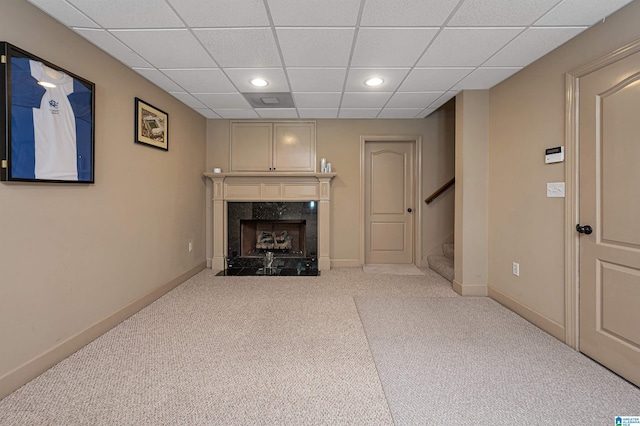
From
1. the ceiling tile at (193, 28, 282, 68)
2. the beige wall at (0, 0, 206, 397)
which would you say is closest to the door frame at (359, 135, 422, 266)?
the ceiling tile at (193, 28, 282, 68)

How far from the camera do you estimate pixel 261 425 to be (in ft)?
4.54

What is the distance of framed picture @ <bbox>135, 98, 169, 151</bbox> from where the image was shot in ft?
9.09

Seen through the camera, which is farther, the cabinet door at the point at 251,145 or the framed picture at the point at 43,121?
A: the cabinet door at the point at 251,145

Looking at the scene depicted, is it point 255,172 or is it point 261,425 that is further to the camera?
point 255,172

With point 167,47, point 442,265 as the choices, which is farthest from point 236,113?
point 442,265

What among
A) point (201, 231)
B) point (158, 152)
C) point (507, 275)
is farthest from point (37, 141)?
point (507, 275)

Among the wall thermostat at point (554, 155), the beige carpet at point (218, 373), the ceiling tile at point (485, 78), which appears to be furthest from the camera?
the ceiling tile at point (485, 78)

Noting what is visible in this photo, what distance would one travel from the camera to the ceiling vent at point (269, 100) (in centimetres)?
334

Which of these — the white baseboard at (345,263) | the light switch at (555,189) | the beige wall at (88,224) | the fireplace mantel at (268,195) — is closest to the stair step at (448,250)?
the white baseboard at (345,263)

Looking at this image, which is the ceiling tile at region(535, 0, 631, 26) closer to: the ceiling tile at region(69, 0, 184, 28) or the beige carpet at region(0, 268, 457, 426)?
the ceiling tile at region(69, 0, 184, 28)

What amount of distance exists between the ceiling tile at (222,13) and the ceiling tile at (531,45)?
1.93 metres

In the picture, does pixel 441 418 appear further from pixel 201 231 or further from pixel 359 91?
pixel 201 231

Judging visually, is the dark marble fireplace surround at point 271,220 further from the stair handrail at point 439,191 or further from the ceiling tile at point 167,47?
the ceiling tile at point 167,47

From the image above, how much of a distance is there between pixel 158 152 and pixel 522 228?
3.87 meters
